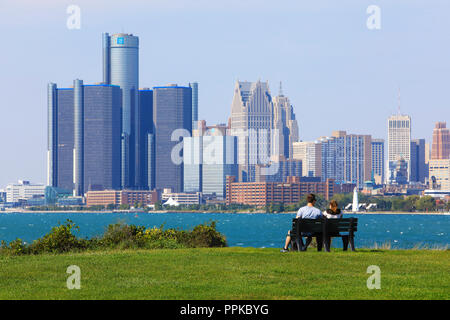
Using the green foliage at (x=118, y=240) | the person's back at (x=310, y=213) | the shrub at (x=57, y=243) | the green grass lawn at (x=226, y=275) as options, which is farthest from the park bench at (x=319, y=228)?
the shrub at (x=57, y=243)

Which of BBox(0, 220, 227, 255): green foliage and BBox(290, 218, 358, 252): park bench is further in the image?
BBox(0, 220, 227, 255): green foliage

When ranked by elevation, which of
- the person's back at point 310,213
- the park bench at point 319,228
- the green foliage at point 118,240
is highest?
the person's back at point 310,213

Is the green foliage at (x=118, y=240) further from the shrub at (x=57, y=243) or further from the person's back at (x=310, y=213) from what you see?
the person's back at (x=310, y=213)

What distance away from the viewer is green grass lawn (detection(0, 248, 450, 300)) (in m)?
16.7

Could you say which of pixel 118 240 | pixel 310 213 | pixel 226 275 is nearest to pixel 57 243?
pixel 118 240

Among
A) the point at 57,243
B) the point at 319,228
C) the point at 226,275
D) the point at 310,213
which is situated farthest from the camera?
the point at 57,243

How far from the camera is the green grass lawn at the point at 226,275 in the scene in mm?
16656

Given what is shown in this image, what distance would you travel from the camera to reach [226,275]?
19.3m

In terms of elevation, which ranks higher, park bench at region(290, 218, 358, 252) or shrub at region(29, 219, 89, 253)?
park bench at region(290, 218, 358, 252)

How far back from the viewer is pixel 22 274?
19891mm

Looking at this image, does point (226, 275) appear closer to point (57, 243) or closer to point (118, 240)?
point (57, 243)

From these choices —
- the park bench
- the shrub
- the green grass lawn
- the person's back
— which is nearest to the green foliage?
the shrub

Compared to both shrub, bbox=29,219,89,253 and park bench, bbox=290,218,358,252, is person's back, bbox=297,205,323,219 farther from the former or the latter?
shrub, bbox=29,219,89,253
